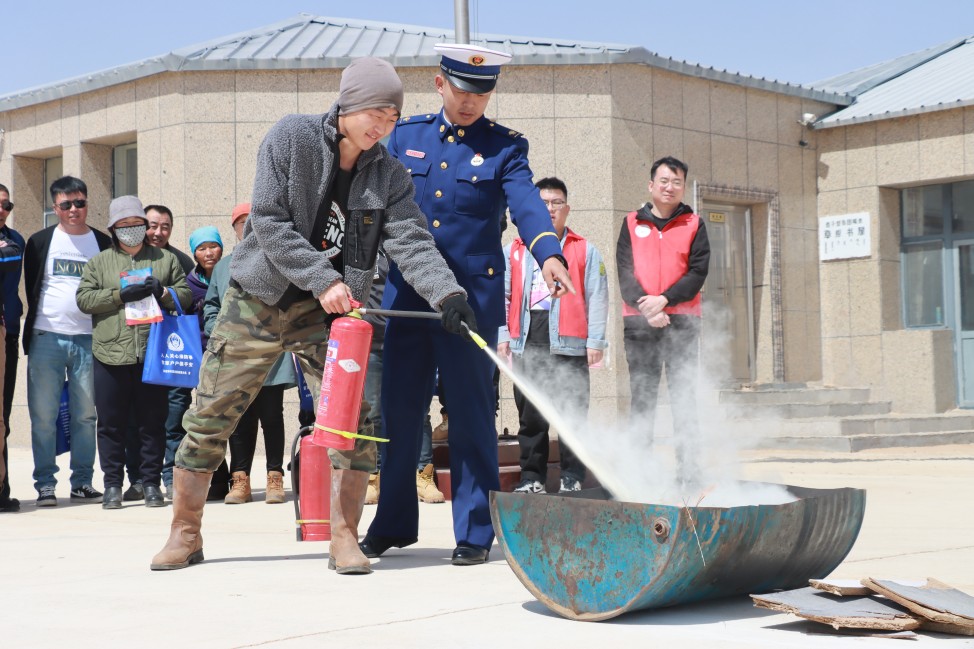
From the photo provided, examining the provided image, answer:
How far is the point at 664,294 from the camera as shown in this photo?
8031 mm

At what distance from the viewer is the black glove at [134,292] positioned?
797cm

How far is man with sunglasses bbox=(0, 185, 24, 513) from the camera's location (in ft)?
25.8

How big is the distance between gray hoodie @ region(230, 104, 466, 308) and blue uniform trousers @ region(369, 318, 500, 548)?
420 millimetres

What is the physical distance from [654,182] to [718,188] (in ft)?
23.8

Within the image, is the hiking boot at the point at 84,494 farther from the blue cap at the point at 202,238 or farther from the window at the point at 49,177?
the window at the point at 49,177

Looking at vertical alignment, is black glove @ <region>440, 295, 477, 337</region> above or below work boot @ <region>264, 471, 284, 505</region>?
above

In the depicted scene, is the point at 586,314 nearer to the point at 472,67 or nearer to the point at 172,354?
the point at 172,354

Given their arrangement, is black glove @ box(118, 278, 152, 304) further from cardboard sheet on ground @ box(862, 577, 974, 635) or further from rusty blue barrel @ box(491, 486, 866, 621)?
cardboard sheet on ground @ box(862, 577, 974, 635)

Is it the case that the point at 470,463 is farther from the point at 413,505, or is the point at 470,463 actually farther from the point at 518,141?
the point at 518,141

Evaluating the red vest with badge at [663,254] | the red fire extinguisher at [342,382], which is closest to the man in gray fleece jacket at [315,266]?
the red fire extinguisher at [342,382]

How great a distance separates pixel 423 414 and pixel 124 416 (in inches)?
132

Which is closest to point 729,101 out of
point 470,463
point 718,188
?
point 718,188

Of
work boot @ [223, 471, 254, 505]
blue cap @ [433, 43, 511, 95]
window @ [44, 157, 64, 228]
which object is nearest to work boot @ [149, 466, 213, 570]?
blue cap @ [433, 43, 511, 95]

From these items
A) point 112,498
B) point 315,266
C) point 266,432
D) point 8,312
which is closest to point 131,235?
point 8,312
